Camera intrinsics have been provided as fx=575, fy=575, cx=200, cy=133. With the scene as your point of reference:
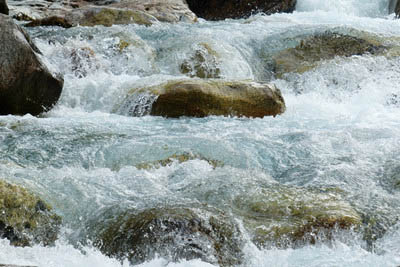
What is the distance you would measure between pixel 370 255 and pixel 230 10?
53.8 ft

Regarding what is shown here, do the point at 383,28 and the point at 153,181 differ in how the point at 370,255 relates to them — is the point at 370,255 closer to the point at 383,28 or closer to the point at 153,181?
the point at 153,181

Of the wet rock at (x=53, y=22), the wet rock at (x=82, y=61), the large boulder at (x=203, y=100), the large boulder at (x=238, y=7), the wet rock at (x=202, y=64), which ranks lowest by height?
the large boulder at (x=238, y=7)

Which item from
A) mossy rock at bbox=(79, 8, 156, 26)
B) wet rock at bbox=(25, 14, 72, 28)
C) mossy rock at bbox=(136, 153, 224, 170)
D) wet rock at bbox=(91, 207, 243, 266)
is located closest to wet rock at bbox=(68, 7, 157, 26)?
mossy rock at bbox=(79, 8, 156, 26)

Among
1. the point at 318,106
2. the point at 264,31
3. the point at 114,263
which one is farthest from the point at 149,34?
the point at 114,263

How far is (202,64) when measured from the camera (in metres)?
9.77

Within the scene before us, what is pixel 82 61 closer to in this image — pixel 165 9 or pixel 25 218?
pixel 165 9

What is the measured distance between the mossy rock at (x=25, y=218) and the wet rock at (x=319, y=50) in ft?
23.3

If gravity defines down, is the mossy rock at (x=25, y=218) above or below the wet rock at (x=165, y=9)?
above

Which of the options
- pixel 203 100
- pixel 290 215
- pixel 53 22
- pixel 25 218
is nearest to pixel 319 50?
pixel 203 100

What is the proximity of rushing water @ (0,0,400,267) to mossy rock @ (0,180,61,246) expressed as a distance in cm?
11

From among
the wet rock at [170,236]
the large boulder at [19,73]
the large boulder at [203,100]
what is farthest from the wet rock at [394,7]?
the wet rock at [170,236]

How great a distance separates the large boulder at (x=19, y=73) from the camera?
23.7 ft

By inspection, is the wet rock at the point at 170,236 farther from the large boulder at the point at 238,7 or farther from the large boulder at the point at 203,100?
the large boulder at the point at 238,7

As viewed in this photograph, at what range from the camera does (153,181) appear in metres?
4.85
